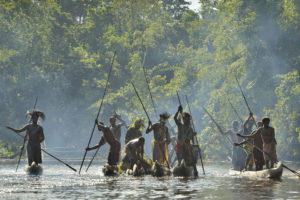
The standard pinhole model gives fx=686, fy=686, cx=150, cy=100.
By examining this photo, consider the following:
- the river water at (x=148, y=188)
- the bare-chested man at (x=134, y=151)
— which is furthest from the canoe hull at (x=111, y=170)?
the river water at (x=148, y=188)

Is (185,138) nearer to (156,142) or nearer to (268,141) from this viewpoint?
(268,141)

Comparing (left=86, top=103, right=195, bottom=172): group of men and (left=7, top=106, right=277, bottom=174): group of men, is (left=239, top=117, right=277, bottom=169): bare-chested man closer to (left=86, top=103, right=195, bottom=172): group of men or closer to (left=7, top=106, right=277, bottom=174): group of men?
(left=7, top=106, right=277, bottom=174): group of men

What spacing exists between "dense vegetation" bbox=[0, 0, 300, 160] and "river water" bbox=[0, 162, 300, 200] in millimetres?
16902

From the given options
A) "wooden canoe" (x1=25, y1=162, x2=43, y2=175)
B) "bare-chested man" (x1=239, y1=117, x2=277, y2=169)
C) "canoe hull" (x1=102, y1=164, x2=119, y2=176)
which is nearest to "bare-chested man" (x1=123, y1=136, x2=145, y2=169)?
"canoe hull" (x1=102, y1=164, x2=119, y2=176)

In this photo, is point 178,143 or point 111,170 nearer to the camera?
point 178,143

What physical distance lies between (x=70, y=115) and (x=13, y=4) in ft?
35.9

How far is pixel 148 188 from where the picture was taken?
16.6 metres

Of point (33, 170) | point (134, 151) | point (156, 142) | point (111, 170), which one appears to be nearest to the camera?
point (134, 151)

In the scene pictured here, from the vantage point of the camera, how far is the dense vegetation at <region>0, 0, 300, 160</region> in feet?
129

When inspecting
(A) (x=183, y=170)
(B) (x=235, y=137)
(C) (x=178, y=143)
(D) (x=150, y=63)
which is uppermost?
(D) (x=150, y=63)

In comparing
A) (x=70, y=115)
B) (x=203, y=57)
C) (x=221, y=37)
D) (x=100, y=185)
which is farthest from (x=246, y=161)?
(x=70, y=115)

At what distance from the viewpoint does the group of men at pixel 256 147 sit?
19859mm

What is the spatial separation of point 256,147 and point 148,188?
15.4 feet

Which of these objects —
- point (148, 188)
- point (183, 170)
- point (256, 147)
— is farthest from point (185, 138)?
point (148, 188)
